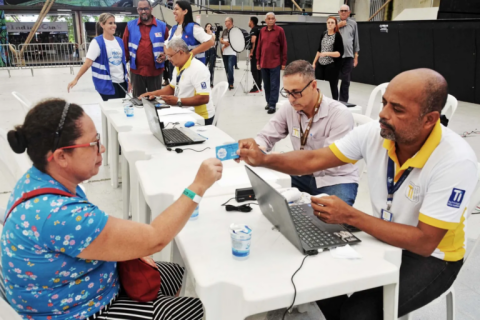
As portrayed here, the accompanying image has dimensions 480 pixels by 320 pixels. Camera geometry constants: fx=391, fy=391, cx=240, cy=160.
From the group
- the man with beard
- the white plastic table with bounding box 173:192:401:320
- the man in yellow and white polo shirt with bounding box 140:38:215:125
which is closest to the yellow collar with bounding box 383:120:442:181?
the white plastic table with bounding box 173:192:401:320

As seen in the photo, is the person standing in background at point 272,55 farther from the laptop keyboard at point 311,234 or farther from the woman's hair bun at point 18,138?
the woman's hair bun at point 18,138

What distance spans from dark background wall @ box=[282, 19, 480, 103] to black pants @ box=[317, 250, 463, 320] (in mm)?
7040

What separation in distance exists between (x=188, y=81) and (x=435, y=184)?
110 inches

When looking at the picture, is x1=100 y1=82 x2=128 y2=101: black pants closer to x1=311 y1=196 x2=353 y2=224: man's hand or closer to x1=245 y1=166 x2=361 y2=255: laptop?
x1=245 y1=166 x2=361 y2=255: laptop

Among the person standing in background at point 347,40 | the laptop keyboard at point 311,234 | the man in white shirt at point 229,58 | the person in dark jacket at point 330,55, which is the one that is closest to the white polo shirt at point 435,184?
the laptop keyboard at point 311,234

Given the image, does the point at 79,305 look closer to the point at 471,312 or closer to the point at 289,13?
the point at 471,312

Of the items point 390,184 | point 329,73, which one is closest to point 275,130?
point 390,184

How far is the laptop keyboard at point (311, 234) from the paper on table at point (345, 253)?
0.03 meters

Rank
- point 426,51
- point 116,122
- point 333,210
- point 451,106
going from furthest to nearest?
point 426,51 → point 451,106 → point 116,122 → point 333,210

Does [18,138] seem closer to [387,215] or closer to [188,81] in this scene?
[387,215]

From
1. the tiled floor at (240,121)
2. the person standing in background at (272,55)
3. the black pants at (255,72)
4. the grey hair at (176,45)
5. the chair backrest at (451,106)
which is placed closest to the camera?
the tiled floor at (240,121)

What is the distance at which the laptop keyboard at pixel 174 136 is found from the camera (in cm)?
263

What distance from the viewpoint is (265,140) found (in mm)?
2697

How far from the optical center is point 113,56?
443 cm
